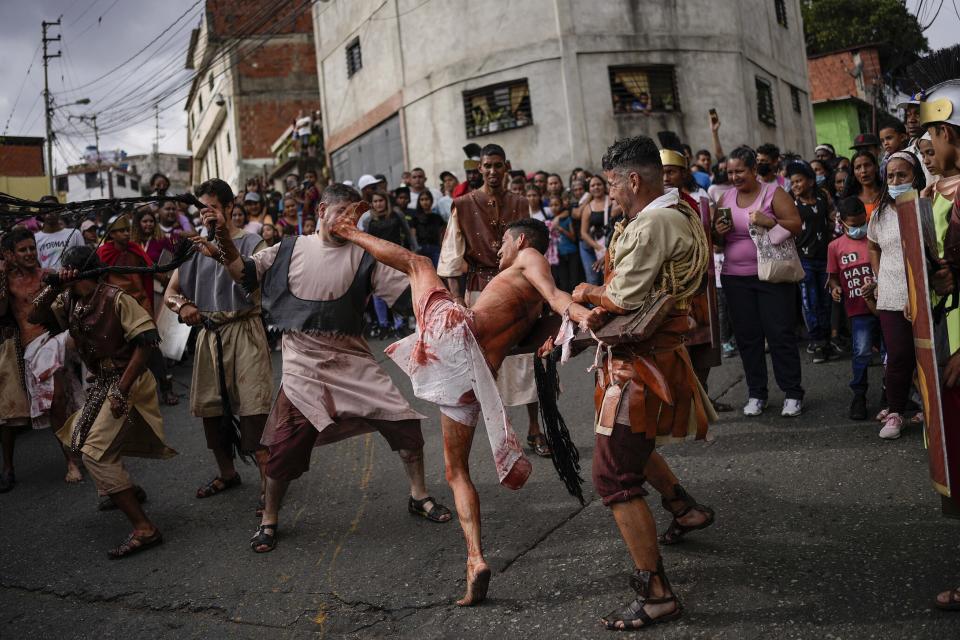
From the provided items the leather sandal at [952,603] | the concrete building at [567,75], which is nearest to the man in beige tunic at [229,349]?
the leather sandal at [952,603]

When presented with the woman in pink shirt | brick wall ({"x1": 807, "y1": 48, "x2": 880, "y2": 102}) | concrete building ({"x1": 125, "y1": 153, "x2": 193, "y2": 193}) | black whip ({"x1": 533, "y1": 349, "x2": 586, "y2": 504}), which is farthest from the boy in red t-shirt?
concrete building ({"x1": 125, "y1": 153, "x2": 193, "y2": 193})

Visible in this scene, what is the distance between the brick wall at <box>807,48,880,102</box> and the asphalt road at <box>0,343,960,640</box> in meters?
26.0

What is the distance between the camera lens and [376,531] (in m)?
4.89

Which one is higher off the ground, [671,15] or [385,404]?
[671,15]

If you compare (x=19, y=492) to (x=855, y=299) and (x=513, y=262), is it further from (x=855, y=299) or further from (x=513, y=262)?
(x=855, y=299)

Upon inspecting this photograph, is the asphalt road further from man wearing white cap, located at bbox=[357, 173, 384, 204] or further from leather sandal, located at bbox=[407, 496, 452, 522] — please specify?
man wearing white cap, located at bbox=[357, 173, 384, 204]

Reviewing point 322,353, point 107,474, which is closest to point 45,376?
point 107,474

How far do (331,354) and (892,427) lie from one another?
144 inches

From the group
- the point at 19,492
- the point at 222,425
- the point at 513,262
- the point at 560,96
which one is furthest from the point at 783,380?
the point at 560,96

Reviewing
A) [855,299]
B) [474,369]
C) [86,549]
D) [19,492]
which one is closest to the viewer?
[474,369]

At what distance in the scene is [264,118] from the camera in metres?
31.7

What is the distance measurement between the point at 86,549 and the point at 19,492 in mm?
1965

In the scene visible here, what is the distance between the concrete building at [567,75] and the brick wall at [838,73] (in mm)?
11284

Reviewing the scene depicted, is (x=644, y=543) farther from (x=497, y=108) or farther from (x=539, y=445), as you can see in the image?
(x=497, y=108)
